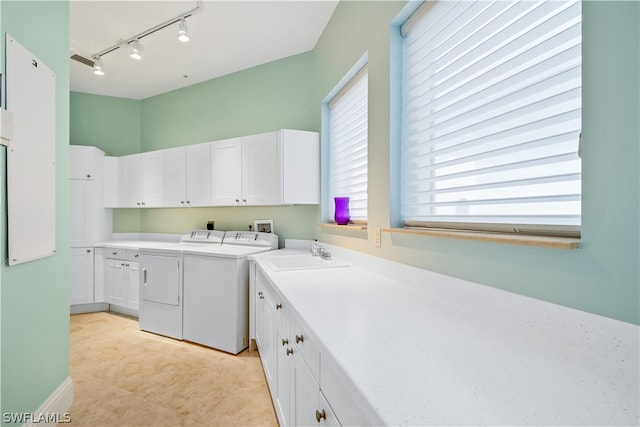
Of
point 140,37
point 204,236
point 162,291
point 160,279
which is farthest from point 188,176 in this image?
point 140,37

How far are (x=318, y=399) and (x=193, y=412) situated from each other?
4.49 feet

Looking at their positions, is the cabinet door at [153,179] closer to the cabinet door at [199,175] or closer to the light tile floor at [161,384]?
the cabinet door at [199,175]

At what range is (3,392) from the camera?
129 cm

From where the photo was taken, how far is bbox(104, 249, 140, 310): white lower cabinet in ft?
11.3

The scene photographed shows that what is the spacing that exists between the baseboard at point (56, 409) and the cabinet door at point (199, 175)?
1947 mm

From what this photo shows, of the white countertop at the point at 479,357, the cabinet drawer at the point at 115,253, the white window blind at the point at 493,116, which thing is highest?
the white window blind at the point at 493,116

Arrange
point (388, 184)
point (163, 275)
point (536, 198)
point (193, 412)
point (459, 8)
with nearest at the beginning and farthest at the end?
point (536, 198) < point (459, 8) < point (388, 184) < point (193, 412) < point (163, 275)

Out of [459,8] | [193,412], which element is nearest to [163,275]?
[193,412]

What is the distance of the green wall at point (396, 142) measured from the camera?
2.13ft

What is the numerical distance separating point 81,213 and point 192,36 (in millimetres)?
2671

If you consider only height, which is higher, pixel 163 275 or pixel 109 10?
pixel 109 10

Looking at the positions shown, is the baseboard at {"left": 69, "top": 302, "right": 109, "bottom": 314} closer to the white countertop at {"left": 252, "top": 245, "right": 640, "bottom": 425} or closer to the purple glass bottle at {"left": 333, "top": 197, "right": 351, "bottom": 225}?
the purple glass bottle at {"left": 333, "top": 197, "right": 351, "bottom": 225}

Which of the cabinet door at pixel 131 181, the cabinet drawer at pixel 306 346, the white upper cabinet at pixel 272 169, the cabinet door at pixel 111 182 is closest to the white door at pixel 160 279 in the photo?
the white upper cabinet at pixel 272 169

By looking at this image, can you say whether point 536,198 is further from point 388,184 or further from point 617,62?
point 388,184
